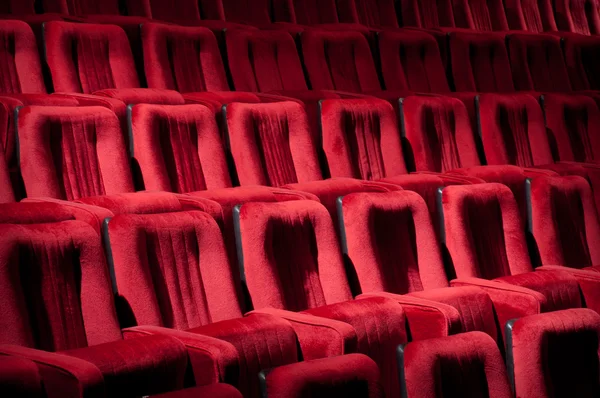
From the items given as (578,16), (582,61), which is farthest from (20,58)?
(578,16)

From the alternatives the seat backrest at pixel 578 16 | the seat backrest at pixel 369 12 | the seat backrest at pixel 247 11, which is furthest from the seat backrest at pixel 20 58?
the seat backrest at pixel 578 16

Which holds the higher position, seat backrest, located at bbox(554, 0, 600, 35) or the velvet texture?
seat backrest, located at bbox(554, 0, 600, 35)

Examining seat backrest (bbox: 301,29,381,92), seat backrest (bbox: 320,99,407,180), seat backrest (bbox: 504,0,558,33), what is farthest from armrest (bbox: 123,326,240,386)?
seat backrest (bbox: 504,0,558,33)

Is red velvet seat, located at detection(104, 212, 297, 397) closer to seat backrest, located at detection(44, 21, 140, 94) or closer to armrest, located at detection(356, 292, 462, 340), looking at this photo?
armrest, located at detection(356, 292, 462, 340)

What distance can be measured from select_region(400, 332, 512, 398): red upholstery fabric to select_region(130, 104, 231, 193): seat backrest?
171 mm

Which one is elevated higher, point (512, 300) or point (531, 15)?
point (531, 15)

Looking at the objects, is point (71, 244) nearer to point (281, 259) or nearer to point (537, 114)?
point (281, 259)

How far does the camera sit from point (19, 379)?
185 millimetres

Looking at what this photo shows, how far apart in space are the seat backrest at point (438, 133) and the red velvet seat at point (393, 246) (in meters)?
0.11

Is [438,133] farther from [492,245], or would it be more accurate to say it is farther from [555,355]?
[555,355]

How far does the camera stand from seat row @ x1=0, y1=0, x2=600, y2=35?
20.9 inches

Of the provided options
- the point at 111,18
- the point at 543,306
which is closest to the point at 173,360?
the point at 543,306

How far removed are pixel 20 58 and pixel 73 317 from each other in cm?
21

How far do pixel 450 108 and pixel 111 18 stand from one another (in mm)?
233
